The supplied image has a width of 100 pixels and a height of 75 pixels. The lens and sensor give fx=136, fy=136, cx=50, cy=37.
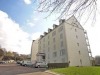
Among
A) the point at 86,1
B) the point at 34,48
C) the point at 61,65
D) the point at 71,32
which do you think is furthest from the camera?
the point at 34,48

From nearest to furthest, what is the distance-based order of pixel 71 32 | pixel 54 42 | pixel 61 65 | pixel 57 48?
1. pixel 61 65
2. pixel 71 32
3. pixel 57 48
4. pixel 54 42

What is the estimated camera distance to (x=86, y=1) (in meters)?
4.64

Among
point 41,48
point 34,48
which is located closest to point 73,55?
point 41,48

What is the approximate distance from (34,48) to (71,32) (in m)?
33.4

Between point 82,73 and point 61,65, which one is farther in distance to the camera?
point 61,65

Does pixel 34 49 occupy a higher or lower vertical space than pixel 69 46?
higher

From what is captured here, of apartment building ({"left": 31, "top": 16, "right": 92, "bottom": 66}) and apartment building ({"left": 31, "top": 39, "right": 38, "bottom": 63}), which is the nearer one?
apartment building ({"left": 31, "top": 16, "right": 92, "bottom": 66})

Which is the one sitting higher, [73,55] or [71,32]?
[71,32]

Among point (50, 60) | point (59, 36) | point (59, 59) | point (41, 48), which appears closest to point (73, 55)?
point (59, 59)

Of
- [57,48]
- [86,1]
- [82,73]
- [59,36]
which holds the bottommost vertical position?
[82,73]

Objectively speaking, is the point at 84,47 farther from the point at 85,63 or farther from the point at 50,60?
the point at 50,60

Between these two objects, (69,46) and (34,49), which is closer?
(69,46)

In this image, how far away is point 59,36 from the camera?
44.2 meters

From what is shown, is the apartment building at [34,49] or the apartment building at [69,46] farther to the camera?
the apartment building at [34,49]
